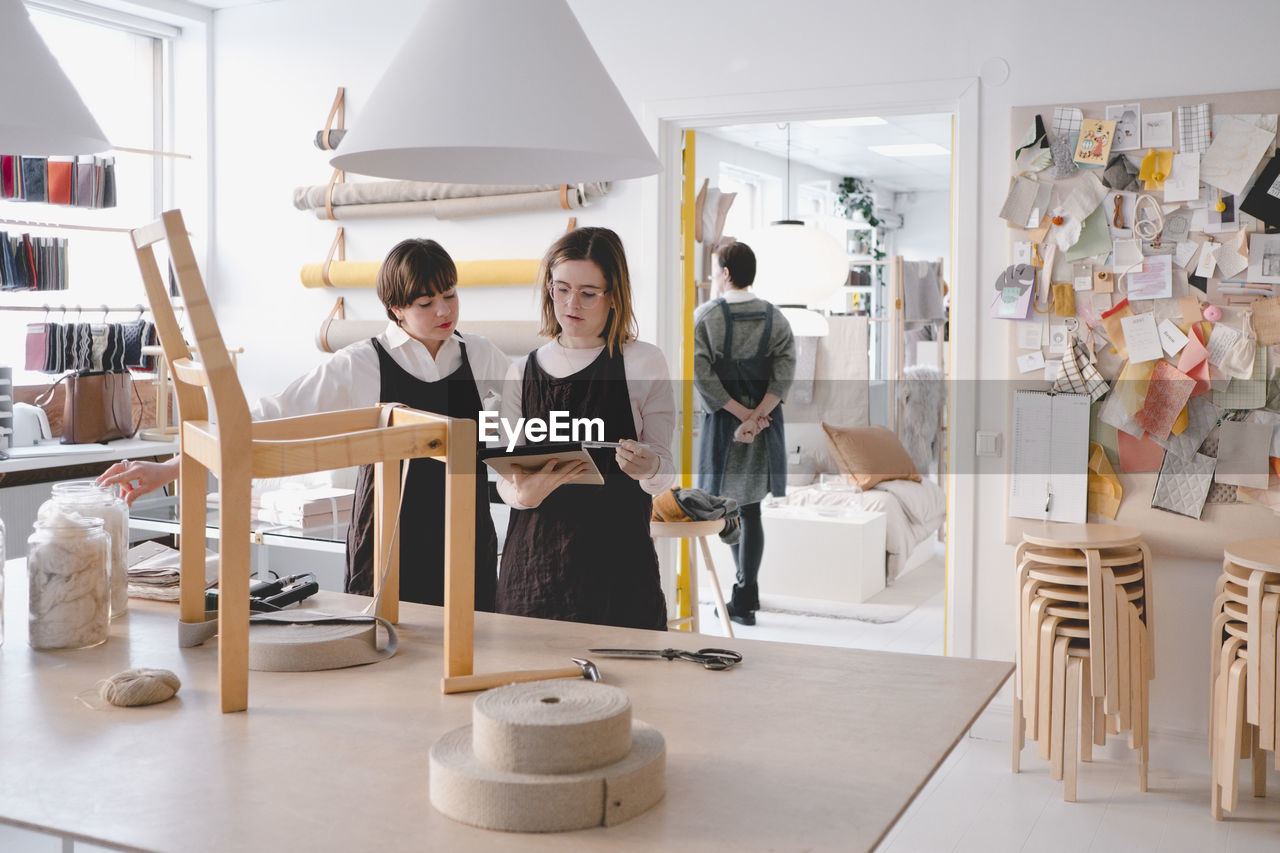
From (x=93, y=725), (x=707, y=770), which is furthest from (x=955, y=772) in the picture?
(x=93, y=725)

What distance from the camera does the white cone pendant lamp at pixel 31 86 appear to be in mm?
1648

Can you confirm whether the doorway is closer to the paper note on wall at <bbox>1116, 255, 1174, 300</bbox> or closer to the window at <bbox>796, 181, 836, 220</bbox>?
the paper note on wall at <bbox>1116, 255, 1174, 300</bbox>

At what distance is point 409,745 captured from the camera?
4.23 ft

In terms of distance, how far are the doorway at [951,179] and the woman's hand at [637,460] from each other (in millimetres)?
1774

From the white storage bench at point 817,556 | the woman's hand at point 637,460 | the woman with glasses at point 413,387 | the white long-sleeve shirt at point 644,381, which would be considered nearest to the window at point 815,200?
the white storage bench at point 817,556

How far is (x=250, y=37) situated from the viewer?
5.25 meters

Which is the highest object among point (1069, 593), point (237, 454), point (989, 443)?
point (237, 454)

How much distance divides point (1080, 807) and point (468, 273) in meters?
2.96

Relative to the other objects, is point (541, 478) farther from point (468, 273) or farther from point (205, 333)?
point (468, 273)

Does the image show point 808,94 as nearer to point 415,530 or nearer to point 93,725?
point 415,530

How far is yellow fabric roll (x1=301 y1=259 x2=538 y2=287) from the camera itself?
15.0 ft

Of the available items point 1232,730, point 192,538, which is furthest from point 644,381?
point 1232,730

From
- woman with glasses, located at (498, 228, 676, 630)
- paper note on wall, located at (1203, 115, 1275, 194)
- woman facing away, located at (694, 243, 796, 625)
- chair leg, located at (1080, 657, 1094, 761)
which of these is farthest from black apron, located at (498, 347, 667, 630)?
woman facing away, located at (694, 243, 796, 625)

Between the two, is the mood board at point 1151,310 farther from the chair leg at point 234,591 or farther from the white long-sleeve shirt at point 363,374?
the chair leg at point 234,591
